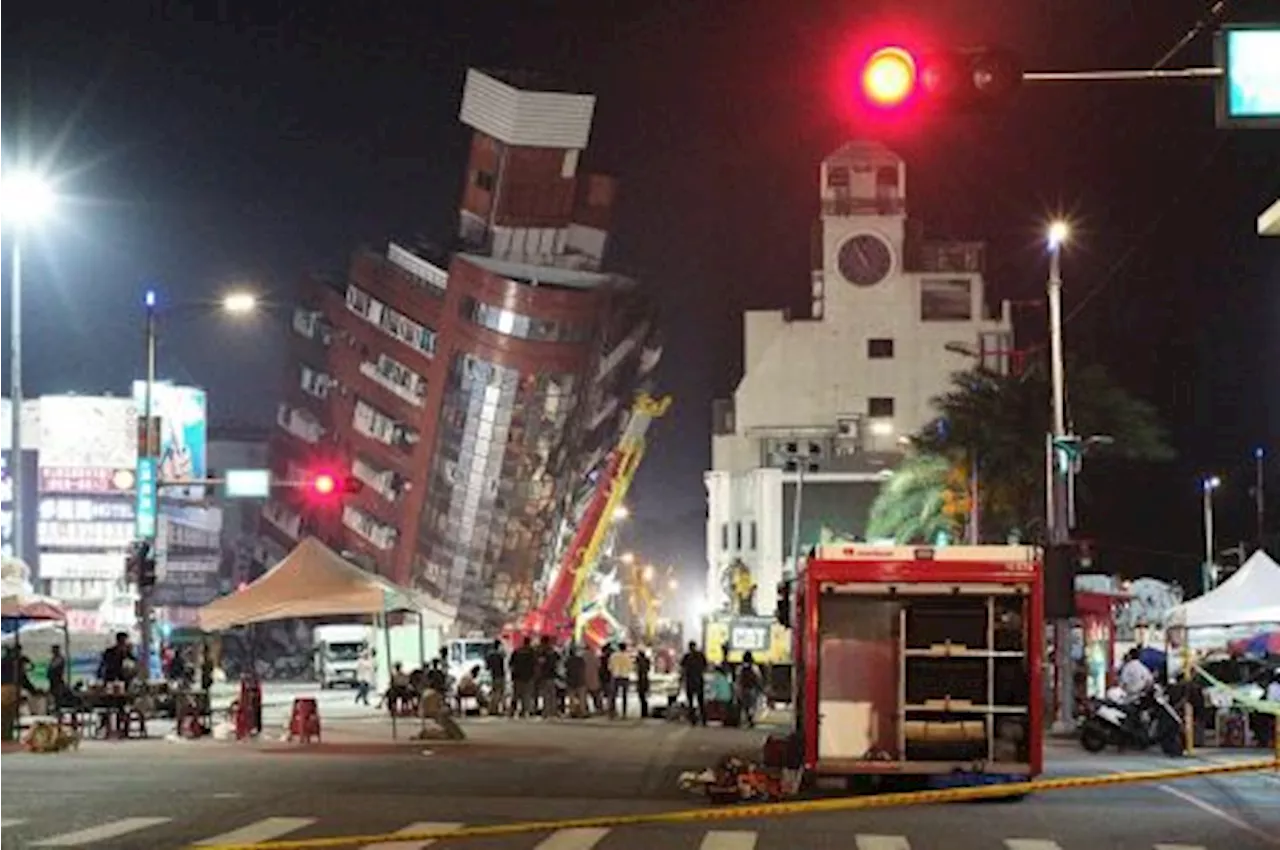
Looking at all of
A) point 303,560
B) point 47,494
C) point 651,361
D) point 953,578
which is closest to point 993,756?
point 953,578

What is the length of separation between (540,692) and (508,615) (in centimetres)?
6559

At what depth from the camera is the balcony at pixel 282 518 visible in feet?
360

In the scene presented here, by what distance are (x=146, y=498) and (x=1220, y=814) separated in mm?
27244

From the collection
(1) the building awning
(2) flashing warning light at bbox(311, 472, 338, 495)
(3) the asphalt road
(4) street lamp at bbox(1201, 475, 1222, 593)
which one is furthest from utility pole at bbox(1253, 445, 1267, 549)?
(3) the asphalt road

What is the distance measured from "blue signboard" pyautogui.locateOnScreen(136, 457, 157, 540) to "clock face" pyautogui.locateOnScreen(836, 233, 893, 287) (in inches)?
2272

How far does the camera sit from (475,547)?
10331 centimetres

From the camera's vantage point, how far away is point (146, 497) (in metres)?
41.0

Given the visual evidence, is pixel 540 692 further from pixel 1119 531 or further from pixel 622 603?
pixel 622 603

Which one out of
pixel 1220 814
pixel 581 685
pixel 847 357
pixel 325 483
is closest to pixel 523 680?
pixel 581 685

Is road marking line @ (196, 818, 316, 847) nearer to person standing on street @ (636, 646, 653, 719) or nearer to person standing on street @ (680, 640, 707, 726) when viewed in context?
person standing on street @ (680, 640, 707, 726)

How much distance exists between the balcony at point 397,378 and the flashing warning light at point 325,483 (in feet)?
196

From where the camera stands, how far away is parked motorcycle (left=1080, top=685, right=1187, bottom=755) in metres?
30.4

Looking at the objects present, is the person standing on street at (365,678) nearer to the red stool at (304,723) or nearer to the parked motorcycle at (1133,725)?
the red stool at (304,723)

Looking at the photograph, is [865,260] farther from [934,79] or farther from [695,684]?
[934,79]
